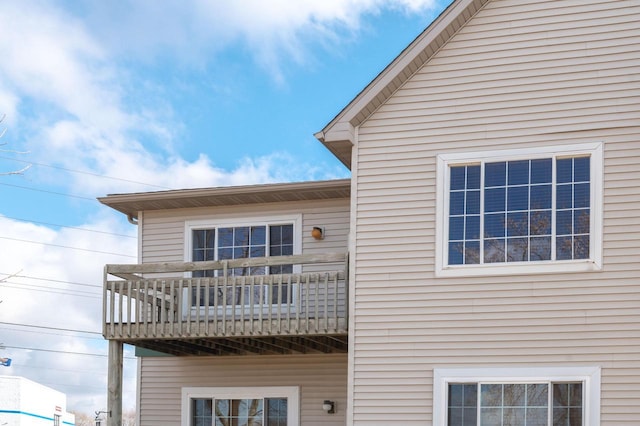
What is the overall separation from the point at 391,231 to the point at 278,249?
3.72 metres

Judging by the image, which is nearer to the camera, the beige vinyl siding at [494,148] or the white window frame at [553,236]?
the beige vinyl siding at [494,148]

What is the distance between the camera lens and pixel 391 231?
1364 cm

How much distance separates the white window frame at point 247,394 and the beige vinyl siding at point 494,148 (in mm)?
3145

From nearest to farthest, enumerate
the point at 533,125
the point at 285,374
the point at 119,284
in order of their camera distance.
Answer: the point at 533,125, the point at 119,284, the point at 285,374

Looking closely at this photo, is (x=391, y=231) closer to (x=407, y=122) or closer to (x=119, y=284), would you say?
(x=407, y=122)

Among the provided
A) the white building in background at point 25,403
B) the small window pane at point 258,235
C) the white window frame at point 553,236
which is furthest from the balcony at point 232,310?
the white building in background at point 25,403

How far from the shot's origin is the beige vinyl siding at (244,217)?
16.6 m

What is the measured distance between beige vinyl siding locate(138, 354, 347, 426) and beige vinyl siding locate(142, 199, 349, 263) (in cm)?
185

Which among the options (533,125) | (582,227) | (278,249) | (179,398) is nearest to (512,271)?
(582,227)

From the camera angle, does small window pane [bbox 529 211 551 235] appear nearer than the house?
No

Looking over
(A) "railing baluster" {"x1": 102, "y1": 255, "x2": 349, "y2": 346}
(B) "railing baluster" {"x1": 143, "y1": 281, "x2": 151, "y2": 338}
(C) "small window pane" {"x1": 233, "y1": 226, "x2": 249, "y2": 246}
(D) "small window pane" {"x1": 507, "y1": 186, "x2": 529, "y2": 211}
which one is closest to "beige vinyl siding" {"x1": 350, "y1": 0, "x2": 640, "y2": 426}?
(D) "small window pane" {"x1": 507, "y1": 186, "x2": 529, "y2": 211}

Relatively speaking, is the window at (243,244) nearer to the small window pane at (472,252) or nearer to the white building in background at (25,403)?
the small window pane at (472,252)

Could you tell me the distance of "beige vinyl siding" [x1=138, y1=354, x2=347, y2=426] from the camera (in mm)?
16281

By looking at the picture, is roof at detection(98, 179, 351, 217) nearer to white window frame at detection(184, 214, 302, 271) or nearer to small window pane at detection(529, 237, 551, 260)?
white window frame at detection(184, 214, 302, 271)
